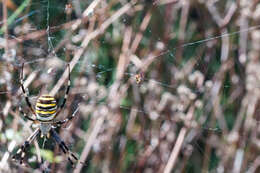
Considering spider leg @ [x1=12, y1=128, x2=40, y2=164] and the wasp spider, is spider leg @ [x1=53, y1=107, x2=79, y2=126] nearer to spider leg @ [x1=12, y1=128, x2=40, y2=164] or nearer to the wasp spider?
the wasp spider

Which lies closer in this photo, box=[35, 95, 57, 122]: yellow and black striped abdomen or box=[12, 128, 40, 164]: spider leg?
box=[35, 95, 57, 122]: yellow and black striped abdomen

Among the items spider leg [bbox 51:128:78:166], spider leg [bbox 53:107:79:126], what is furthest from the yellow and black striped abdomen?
spider leg [bbox 51:128:78:166]

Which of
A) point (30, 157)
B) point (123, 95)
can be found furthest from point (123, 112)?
point (30, 157)

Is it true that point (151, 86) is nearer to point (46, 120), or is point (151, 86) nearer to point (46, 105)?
point (46, 120)

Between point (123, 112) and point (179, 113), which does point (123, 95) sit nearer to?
point (123, 112)

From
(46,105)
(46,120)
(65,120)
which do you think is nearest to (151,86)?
(65,120)

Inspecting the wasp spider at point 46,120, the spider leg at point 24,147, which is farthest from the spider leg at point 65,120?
the spider leg at point 24,147
